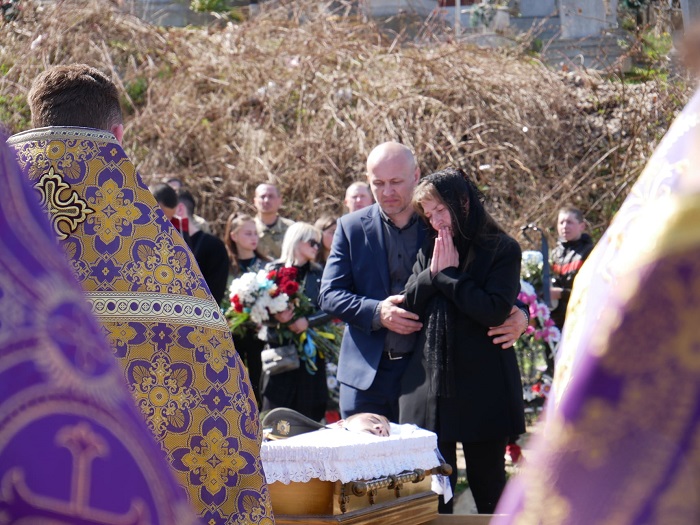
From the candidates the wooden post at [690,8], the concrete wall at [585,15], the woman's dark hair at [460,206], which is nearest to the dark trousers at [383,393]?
the woman's dark hair at [460,206]

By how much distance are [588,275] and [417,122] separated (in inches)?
430

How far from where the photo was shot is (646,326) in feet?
2.97

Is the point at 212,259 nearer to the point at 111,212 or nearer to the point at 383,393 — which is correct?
the point at 383,393

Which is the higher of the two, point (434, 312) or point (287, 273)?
point (434, 312)

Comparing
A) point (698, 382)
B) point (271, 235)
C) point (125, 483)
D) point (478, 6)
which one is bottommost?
point (271, 235)

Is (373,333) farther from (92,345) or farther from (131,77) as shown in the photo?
(131,77)

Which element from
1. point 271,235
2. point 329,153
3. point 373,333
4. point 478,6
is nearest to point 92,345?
point 373,333

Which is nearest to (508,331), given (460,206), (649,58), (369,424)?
(460,206)

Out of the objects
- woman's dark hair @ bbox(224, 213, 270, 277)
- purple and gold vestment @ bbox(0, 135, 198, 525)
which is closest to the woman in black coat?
woman's dark hair @ bbox(224, 213, 270, 277)

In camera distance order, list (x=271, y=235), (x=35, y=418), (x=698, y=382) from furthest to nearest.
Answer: (x=271, y=235) < (x=35, y=418) < (x=698, y=382)

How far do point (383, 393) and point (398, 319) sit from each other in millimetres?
392

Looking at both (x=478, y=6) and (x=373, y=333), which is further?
(x=478, y=6)

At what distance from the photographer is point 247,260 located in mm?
8023

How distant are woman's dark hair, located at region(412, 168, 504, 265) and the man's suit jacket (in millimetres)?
249
